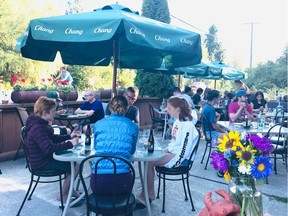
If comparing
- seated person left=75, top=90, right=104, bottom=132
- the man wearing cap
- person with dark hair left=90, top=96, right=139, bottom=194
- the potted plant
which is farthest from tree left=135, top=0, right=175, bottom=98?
person with dark hair left=90, top=96, right=139, bottom=194

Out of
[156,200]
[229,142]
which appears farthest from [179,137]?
[229,142]

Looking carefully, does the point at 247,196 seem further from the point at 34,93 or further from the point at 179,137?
the point at 34,93

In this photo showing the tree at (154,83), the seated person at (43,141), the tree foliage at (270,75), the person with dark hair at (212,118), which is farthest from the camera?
the tree foliage at (270,75)

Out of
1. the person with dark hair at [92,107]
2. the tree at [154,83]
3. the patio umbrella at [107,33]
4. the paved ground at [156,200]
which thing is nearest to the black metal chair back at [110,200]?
the paved ground at [156,200]

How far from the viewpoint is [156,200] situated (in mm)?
3639

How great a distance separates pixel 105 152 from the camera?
2.50 meters

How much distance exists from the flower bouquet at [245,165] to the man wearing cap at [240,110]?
388 centimetres

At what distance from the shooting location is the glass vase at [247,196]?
4.86 ft

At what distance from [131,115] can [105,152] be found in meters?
2.26

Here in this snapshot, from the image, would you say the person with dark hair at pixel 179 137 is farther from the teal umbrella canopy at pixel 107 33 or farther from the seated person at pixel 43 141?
the seated person at pixel 43 141

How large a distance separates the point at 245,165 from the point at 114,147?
1.30 metres

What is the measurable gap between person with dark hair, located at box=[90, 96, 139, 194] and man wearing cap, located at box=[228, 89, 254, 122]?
3.24 meters

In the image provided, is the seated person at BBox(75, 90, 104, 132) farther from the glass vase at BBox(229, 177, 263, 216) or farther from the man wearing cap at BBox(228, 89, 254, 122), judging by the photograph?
the glass vase at BBox(229, 177, 263, 216)

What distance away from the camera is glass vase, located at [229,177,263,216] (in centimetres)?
148
